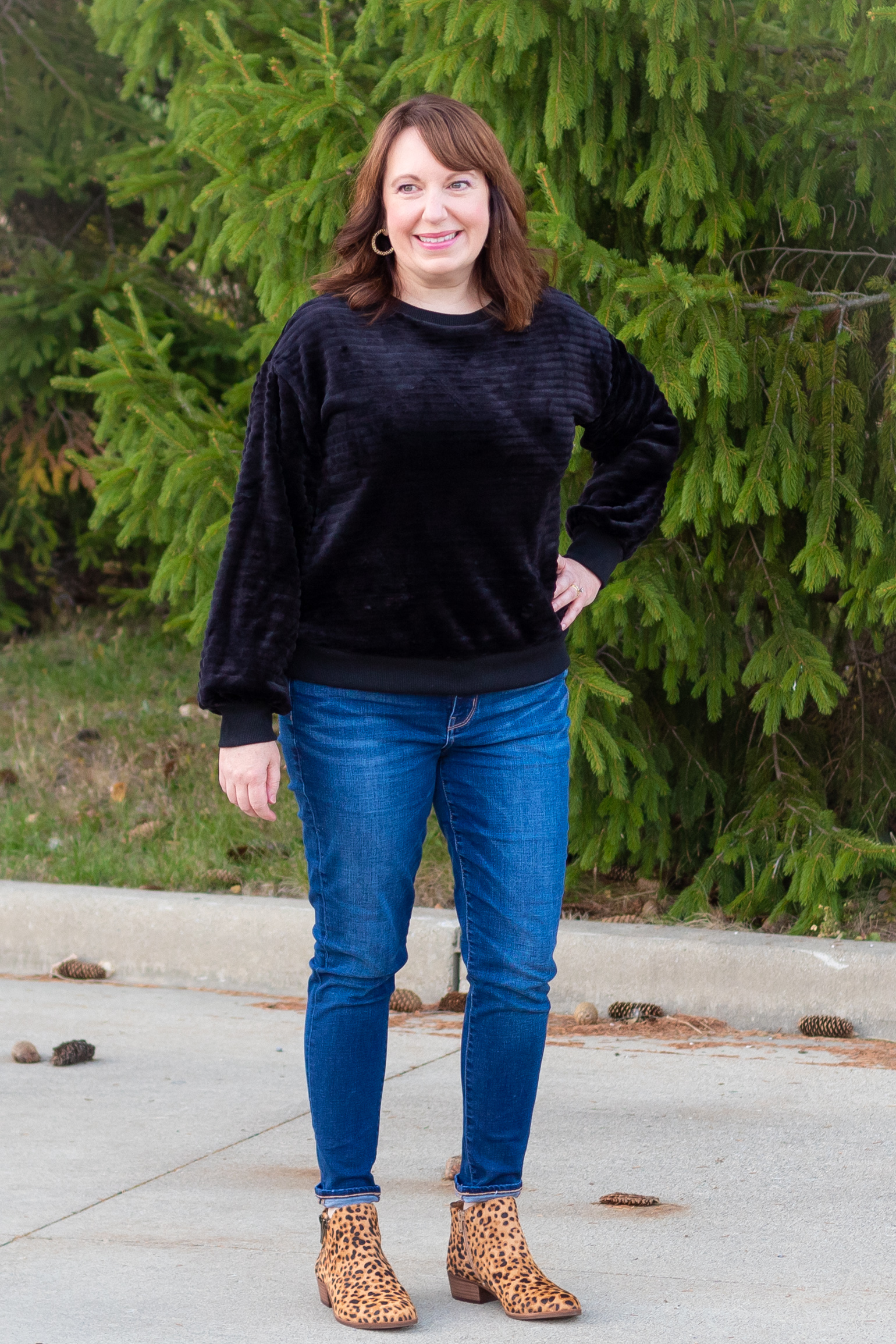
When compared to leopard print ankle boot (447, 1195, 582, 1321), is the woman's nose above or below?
above

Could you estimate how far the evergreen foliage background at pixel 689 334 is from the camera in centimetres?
440

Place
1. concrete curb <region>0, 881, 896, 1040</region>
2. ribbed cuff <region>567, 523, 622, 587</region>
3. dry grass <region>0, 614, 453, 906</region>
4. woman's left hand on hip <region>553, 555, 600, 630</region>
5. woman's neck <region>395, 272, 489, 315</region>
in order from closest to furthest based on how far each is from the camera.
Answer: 1. woman's neck <region>395, 272, 489, 315</region>
2. woman's left hand on hip <region>553, 555, 600, 630</region>
3. ribbed cuff <region>567, 523, 622, 587</region>
4. concrete curb <region>0, 881, 896, 1040</region>
5. dry grass <region>0, 614, 453, 906</region>

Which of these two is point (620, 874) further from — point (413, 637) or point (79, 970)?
point (413, 637)

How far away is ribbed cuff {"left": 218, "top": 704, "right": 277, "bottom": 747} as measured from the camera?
8.34ft

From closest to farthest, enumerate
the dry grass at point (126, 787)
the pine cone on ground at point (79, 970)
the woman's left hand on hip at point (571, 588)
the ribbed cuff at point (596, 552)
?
the woman's left hand on hip at point (571, 588) → the ribbed cuff at point (596, 552) → the pine cone on ground at point (79, 970) → the dry grass at point (126, 787)

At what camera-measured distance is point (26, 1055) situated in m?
4.20

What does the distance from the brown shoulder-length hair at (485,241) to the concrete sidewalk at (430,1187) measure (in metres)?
1.65

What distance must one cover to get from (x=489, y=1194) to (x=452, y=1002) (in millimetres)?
1989

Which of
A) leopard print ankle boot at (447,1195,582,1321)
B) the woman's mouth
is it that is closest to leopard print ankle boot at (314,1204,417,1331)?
leopard print ankle boot at (447,1195,582,1321)

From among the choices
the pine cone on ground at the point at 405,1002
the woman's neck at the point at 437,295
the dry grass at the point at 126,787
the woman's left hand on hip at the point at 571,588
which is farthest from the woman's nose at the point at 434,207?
the dry grass at the point at 126,787

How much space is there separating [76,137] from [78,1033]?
5.39 metres

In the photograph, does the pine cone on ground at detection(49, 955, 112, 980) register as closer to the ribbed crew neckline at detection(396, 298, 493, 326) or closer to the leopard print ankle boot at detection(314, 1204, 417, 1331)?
the leopard print ankle boot at detection(314, 1204, 417, 1331)

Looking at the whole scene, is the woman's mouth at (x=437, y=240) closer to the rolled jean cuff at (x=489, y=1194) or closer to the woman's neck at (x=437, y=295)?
the woman's neck at (x=437, y=295)

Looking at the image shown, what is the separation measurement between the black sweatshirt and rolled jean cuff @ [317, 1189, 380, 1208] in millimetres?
775
